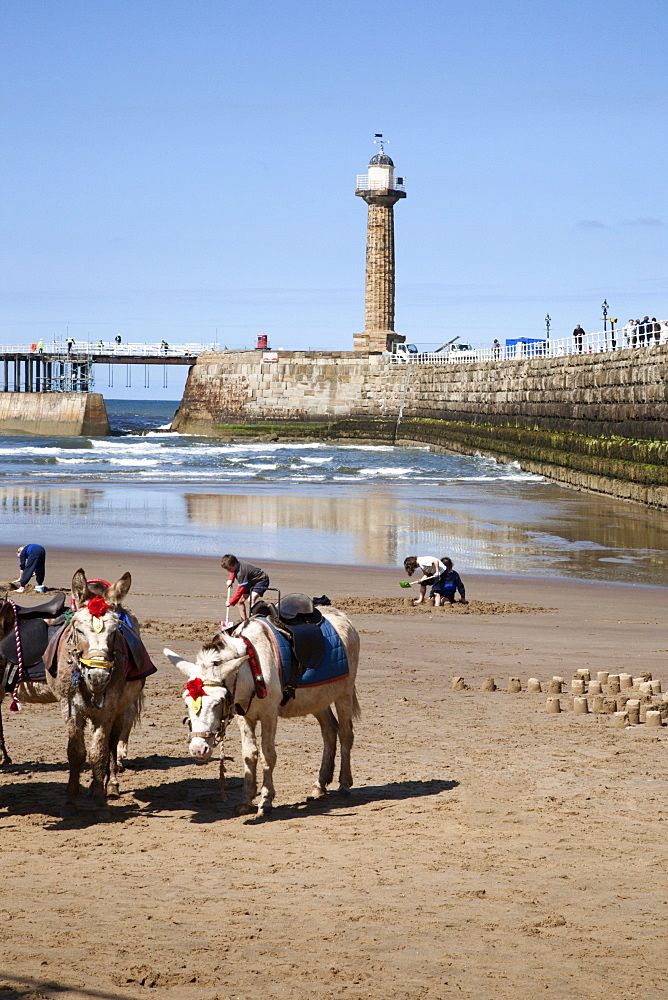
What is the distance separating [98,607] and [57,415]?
260 ft

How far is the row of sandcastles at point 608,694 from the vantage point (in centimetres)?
953

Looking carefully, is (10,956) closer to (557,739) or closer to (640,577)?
(557,739)

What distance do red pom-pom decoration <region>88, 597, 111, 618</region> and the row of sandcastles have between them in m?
4.41

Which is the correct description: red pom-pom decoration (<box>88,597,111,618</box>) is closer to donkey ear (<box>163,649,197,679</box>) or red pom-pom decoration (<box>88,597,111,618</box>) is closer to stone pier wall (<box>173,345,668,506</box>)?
donkey ear (<box>163,649,197,679</box>)

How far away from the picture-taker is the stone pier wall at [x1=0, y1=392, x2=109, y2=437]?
272 ft

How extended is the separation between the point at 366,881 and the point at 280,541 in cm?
1879

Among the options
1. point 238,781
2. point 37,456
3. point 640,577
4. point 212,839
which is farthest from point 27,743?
point 37,456

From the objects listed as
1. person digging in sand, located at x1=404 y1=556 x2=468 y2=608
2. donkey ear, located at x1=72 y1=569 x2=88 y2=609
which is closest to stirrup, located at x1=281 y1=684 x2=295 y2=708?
donkey ear, located at x1=72 y1=569 x2=88 y2=609

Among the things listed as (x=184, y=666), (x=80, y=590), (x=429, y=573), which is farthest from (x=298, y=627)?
(x=429, y=573)

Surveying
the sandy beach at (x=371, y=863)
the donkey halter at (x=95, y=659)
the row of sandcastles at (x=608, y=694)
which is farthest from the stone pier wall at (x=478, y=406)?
the donkey halter at (x=95, y=659)

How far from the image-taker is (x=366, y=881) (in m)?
6.21

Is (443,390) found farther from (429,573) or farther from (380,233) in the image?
(429,573)

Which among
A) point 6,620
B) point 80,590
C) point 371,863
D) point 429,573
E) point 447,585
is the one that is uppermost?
point 80,590

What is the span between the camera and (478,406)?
205 feet
